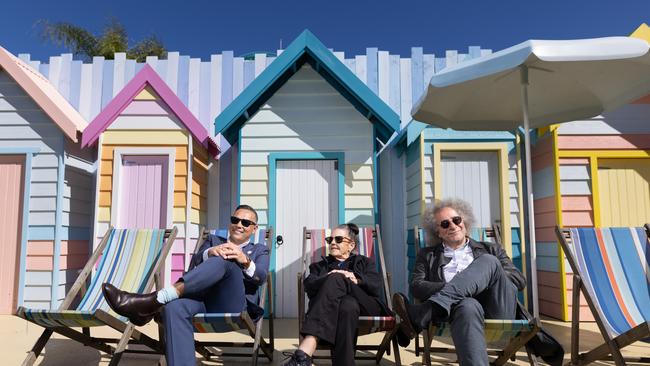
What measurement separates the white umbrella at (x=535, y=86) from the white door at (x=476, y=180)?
1151 mm

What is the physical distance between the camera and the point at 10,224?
516cm

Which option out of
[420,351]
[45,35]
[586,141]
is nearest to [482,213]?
[586,141]

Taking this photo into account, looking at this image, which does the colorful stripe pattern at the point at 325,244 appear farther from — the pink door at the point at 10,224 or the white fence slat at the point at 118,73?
the white fence slat at the point at 118,73

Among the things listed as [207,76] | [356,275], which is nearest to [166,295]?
[356,275]

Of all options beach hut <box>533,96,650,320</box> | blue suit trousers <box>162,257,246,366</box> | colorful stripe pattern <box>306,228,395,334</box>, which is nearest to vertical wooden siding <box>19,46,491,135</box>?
beach hut <box>533,96,650,320</box>

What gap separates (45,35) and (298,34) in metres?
10.8

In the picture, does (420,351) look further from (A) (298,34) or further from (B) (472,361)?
(A) (298,34)

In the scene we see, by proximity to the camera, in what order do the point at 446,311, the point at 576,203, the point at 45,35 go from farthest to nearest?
the point at 45,35 → the point at 576,203 → the point at 446,311

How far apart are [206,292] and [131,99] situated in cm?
321

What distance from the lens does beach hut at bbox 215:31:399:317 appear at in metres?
4.91

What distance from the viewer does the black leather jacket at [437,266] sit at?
2.88 meters

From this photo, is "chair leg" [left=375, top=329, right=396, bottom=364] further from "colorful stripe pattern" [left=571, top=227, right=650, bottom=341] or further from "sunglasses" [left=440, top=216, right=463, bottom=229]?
"colorful stripe pattern" [left=571, top=227, right=650, bottom=341]

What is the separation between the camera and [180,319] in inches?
104

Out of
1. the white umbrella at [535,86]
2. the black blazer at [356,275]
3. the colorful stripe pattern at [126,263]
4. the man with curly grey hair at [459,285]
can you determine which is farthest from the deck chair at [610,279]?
the colorful stripe pattern at [126,263]
